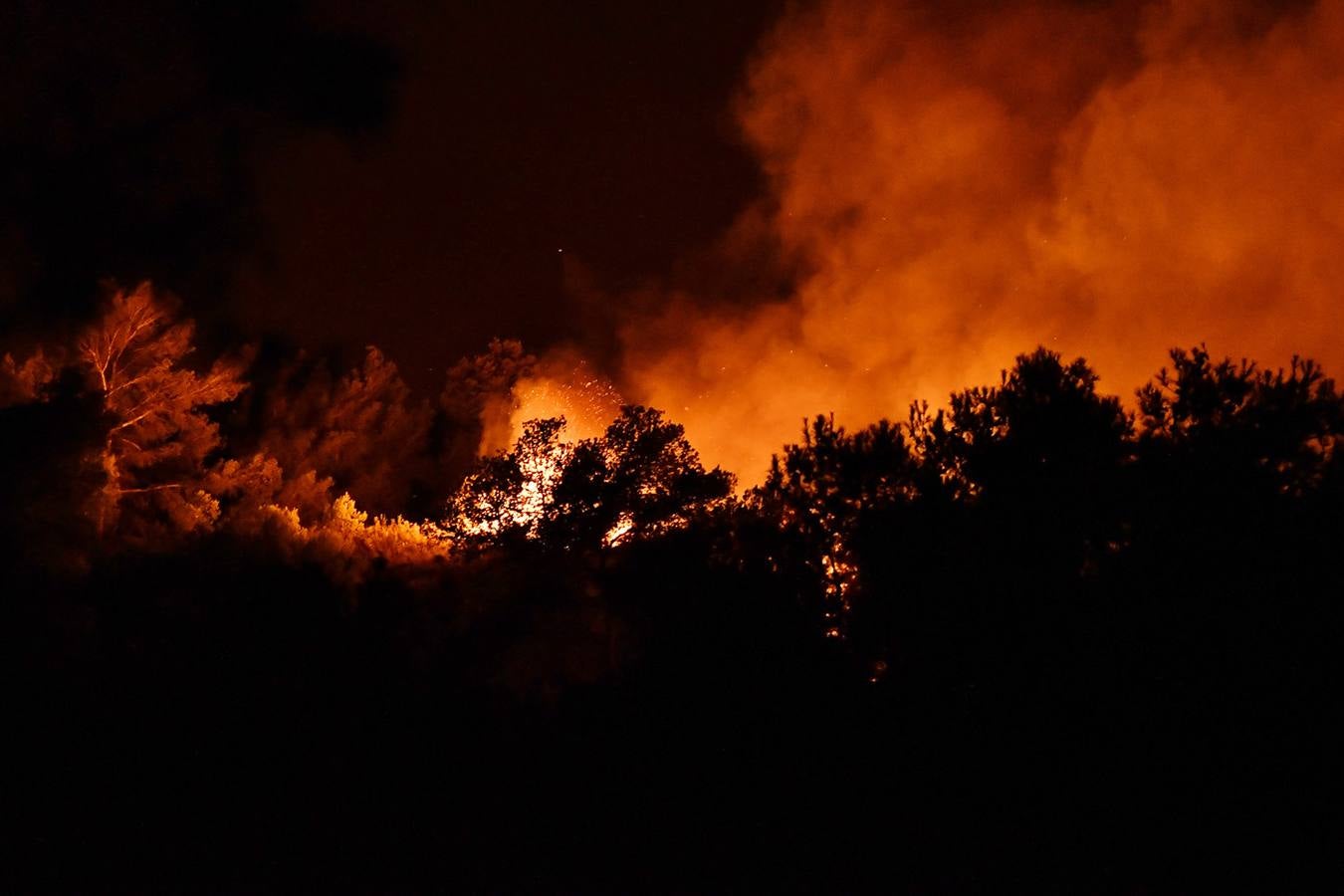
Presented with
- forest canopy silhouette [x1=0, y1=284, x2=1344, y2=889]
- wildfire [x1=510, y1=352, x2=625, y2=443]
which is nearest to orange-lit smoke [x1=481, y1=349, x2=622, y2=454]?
wildfire [x1=510, y1=352, x2=625, y2=443]

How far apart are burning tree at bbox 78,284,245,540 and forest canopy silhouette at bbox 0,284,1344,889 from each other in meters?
2.25

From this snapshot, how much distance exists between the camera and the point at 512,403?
90.4 ft

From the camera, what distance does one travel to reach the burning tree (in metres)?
17.6

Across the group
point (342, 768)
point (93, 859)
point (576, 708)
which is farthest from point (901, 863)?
point (93, 859)

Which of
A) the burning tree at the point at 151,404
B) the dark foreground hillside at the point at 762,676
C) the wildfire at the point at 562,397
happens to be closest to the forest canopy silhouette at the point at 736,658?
the dark foreground hillside at the point at 762,676

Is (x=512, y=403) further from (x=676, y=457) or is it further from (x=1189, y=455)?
(x=1189, y=455)

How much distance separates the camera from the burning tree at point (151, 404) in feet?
57.7

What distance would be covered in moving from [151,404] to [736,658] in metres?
11.8

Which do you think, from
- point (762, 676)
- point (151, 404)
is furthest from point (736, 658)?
point (151, 404)

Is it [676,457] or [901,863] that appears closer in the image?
[901,863]

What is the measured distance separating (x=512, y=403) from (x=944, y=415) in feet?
52.9

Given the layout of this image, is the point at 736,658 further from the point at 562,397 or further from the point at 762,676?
the point at 562,397

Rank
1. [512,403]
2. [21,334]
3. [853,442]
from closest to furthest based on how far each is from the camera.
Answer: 1. [853,442]
2. [21,334]
3. [512,403]

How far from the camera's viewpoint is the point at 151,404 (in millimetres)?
18281
